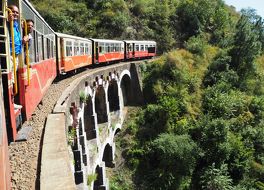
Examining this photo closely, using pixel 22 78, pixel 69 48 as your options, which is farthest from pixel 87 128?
pixel 22 78

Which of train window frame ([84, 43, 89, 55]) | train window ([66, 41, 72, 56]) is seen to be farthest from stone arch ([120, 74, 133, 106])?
train window ([66, 41, 72, 56])

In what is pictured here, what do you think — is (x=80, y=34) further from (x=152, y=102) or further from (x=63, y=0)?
(x=152, y=102)

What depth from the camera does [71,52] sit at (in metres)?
14.5

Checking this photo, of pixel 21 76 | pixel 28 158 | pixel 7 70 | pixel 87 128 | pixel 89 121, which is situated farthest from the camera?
pixel 87 128

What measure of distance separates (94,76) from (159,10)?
28.6 metres

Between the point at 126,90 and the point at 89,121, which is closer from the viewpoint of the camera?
the point at 89,121

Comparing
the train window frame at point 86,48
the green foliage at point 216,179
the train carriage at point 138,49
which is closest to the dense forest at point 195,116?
the green foliage at point 216,179

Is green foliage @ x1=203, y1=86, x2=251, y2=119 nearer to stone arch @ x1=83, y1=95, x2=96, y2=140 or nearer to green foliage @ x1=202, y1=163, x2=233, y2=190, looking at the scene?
green foliage @ x1=202, y1=163, x2=233, y2=190

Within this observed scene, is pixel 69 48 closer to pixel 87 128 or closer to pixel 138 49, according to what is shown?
pixel 87 128

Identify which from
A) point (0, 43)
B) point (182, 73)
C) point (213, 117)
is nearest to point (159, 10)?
point (182, 73)

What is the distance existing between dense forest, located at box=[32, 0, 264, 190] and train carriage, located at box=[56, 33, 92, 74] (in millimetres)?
5877

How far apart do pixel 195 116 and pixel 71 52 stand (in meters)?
10.3

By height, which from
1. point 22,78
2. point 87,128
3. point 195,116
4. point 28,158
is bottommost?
point 195,116

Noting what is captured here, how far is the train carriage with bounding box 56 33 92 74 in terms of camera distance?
12827 mm
